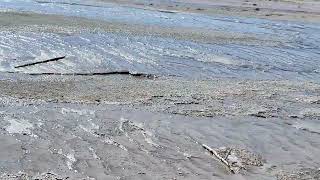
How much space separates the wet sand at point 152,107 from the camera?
325 inches

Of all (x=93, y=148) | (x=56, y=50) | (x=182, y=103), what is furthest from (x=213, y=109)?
(x=56, y=50)

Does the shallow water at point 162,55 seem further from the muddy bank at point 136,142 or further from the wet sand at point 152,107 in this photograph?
the muddy bank at point 136,142

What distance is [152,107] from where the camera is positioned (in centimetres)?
1139

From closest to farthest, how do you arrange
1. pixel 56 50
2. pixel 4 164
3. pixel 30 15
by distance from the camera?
pixel 4 164 → pixel 56 50 → pixel 30 15

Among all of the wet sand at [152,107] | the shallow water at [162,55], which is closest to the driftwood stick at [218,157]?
the wet sand at [152,107]

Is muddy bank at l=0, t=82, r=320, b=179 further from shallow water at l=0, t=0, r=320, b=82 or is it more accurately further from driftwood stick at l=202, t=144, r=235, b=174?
shallow water at l=0, t=0, r=320, b=82

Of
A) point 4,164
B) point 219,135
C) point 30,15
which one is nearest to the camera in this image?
point 4,164

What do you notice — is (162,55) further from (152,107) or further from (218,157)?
(218,157)

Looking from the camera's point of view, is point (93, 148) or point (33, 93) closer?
point (93, 148)

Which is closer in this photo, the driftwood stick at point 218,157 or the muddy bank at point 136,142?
the muddy bank at point 136,142

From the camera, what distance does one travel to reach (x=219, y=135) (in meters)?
10.1

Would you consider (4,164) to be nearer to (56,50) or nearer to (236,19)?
(56,50)

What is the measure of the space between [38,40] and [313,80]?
994 cm

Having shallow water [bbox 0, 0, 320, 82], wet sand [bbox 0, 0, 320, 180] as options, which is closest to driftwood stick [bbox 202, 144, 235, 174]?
wet sand [bbox 0, 0, 320, 180]
